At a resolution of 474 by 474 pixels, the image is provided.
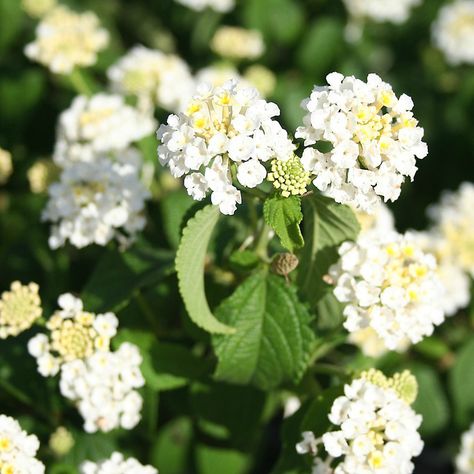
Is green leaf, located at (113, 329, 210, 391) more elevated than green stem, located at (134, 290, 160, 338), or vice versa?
green stem, located at (134, 290, 160, 338)

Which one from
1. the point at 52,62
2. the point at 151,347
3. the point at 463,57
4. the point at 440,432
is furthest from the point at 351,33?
the point at 151,347

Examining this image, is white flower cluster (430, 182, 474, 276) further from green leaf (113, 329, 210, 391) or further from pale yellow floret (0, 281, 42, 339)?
pale yellow floret (0, 281, 42, 339)

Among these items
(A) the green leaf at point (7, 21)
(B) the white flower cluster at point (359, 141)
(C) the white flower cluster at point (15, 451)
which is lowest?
(C) the white flower cluster at point (15, 451)

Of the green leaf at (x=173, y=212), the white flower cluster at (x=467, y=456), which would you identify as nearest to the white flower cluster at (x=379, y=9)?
the green leaf at (x=173, y=212)

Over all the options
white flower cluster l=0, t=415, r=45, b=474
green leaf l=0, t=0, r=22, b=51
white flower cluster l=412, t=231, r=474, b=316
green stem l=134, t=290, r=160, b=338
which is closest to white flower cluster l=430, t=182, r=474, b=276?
white flower cluster l=412, t=231, r=474, b=316

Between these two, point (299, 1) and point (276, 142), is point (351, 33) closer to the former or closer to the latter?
point (299, 1)

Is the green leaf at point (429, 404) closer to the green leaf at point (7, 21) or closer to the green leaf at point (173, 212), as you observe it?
the green leaf at point (173, 212)

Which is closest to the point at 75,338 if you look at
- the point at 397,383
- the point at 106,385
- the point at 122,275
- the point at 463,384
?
the point at 106,385
